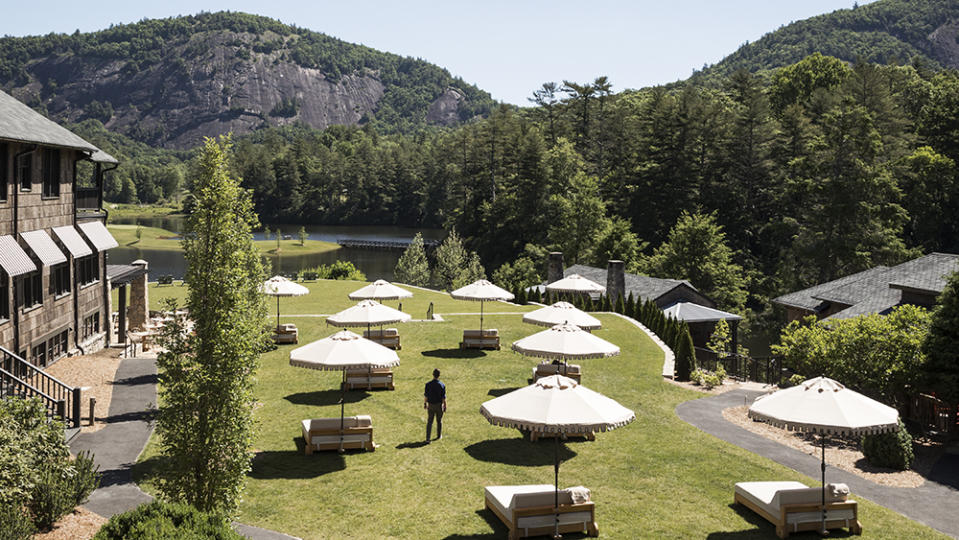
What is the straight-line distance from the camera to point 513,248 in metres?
103

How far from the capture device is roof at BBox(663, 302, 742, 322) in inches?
1706

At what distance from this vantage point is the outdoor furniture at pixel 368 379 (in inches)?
966

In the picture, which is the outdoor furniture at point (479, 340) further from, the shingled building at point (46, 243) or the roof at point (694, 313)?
the roof at point (694, 313)

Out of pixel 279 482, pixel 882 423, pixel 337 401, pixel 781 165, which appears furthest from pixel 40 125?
pixel 781 165

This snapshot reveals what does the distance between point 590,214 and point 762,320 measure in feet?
72.2

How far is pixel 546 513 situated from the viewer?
13.8 metres

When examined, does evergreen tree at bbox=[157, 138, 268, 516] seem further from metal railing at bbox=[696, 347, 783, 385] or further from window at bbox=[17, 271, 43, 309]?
metal railing at bbox=[696, 347, 783, 385]

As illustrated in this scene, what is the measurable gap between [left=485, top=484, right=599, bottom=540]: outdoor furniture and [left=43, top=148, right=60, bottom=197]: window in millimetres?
21718

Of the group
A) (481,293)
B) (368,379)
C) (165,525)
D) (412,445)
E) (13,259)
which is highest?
(13,259)

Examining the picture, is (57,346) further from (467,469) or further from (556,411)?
(556,411)

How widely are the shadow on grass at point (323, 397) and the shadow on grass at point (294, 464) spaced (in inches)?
171

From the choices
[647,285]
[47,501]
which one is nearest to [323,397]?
[47,501]

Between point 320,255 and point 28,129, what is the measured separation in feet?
312

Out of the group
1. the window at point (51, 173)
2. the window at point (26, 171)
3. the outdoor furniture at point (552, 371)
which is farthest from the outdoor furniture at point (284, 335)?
the outdoor furniture at point (552, 371)
